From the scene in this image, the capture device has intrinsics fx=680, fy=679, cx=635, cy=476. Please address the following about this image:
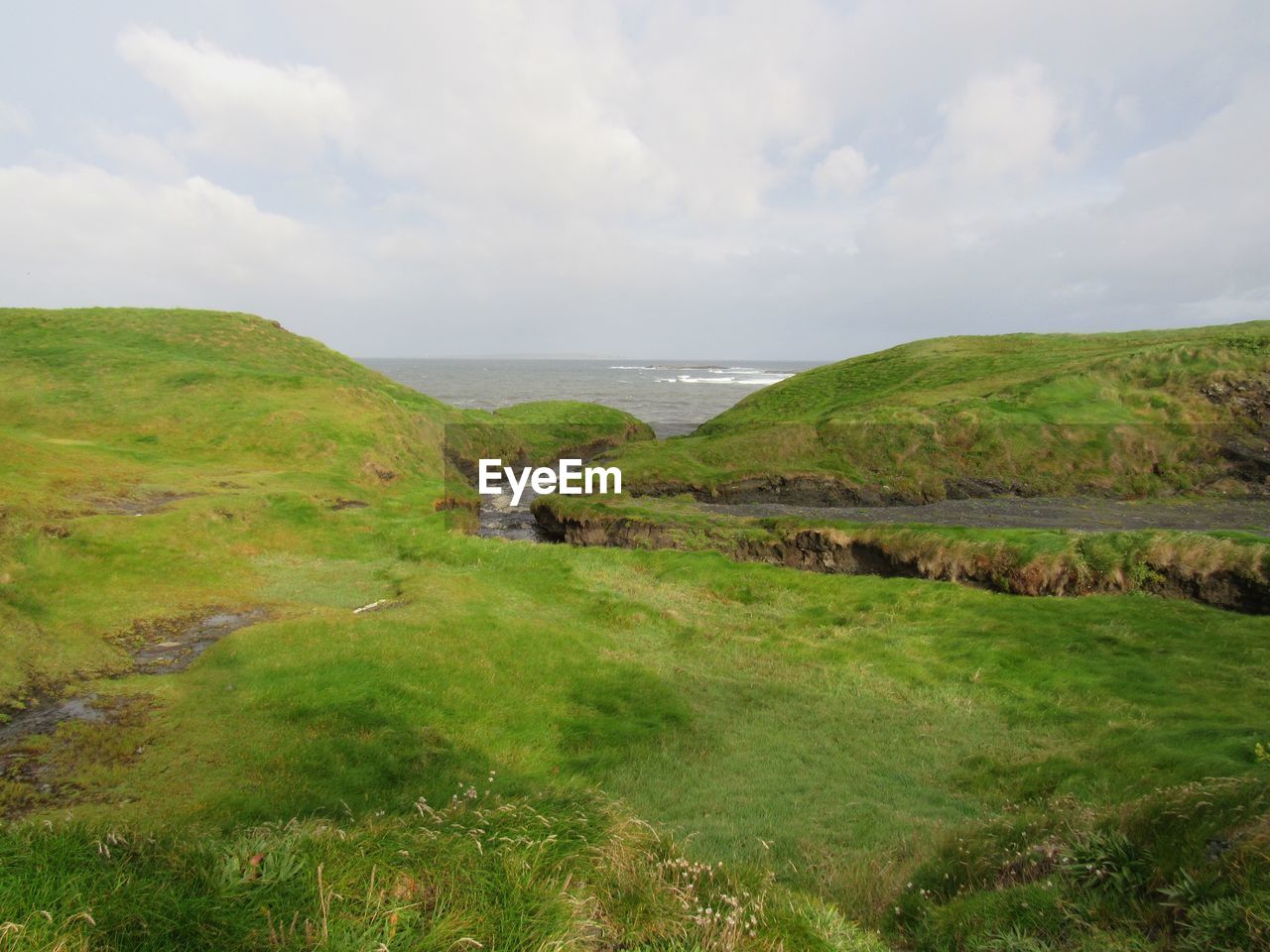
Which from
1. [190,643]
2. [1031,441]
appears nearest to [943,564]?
[190,643]

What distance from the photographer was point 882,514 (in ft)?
165

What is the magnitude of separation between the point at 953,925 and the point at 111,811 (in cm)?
1287

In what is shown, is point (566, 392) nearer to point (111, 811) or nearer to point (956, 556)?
point (956, 556)

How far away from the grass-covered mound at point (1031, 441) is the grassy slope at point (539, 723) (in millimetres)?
26332

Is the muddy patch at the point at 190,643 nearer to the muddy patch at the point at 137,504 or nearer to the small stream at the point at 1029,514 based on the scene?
the muddy patch at the point at 137,504

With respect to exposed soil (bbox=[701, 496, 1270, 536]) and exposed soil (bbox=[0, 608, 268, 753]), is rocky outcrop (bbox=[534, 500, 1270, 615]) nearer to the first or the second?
exposed soil (bbox=[701, 496, 1270, 536])

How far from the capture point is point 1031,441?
193 ft

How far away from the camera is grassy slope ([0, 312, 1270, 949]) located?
629cm

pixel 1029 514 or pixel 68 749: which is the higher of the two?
pixel 68 749

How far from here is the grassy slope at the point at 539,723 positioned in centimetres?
629

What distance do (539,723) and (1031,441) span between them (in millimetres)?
55988

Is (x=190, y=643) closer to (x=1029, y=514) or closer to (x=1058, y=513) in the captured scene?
(x=1029, y=514)

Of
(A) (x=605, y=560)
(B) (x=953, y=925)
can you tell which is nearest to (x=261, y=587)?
(A) (x=605, y=560)

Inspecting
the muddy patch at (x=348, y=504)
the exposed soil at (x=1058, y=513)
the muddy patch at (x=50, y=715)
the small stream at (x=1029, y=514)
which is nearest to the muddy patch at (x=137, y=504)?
the muddy patch at (x=348, y=504)
